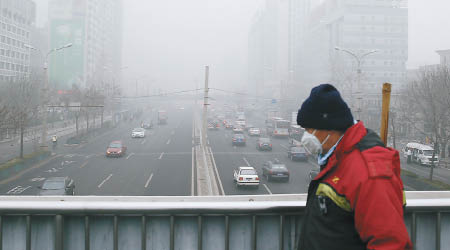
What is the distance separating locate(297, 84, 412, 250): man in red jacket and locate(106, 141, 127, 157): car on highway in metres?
21.0

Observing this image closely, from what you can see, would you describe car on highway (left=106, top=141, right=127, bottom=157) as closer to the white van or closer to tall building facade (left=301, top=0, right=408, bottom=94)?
the white van

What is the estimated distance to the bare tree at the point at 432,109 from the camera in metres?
15.1

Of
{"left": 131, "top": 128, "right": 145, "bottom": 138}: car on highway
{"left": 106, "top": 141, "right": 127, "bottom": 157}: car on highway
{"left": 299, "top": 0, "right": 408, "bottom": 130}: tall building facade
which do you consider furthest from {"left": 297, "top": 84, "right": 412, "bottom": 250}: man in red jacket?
{"left": 299, "top": 0, "right": 408, "bottom": 130}: tall building facade

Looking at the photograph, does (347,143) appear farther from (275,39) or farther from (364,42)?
(275,39)

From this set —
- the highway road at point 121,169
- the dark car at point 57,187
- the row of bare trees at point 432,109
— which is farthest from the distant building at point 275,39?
the dark car at point 57,187

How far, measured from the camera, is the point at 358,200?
136cm

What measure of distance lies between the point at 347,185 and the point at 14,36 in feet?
198

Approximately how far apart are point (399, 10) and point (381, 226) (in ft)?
136

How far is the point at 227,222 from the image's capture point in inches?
92.4

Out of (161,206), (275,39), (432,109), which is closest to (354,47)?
(432,109)

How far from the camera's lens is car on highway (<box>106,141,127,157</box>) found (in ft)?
70.4

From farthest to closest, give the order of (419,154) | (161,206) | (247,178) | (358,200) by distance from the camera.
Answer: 1. (419,154)
2. (247,178)
3. (161,206)
4. (358,200)

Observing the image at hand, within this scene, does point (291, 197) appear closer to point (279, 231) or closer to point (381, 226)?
point (279, 231)

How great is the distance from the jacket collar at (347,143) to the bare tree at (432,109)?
44.9 feet
